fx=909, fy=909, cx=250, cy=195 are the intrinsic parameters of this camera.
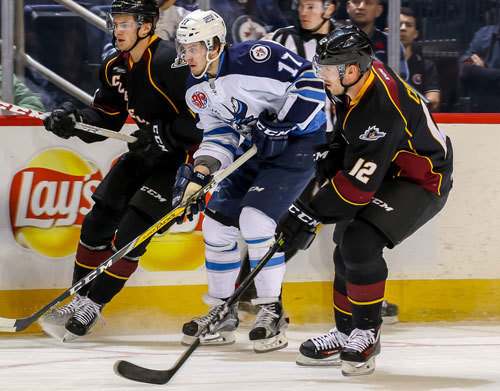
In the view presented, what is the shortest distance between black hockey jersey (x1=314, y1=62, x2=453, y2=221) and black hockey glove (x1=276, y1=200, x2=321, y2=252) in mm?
44

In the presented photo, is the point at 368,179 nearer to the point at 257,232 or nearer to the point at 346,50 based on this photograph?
the point at 346,50

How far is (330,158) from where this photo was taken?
3104mm

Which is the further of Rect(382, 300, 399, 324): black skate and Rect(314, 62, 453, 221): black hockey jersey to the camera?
Rect(382, 300, 399, 324): black skate

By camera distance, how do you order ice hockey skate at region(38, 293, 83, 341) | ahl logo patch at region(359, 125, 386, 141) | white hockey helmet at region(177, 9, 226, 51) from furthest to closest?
1. ice hockey skate at region(38, 293, 83, 341)
2. white hockey helmet at region(177, 9, 226, 51)
3. ahl logo patch at region(359, 125, 386, 141)

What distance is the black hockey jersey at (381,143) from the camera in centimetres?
282

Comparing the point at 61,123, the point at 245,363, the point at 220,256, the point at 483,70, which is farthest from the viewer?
the point at 483,70

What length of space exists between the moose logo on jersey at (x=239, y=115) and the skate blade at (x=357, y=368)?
1.01 metres

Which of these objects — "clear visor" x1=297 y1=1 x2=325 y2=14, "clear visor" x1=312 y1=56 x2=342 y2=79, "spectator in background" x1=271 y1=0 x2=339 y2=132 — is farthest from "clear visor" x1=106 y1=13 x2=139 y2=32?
"clear visor" x1=312 y1=56 x2=342 y2=79

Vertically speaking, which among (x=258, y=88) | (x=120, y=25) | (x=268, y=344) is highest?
(x=120, y=25)

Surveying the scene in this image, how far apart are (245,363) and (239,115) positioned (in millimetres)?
922

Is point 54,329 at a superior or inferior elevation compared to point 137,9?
inferior

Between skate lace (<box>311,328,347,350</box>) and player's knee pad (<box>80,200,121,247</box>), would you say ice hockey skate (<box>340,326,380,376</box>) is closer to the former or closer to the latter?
skate lace (<box>311,328,347,350</box>)

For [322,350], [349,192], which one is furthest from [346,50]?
[322,350]

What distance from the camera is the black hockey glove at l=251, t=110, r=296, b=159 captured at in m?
3.38
